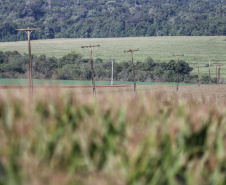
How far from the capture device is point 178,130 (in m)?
4.64

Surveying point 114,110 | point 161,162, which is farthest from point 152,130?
point 114,110

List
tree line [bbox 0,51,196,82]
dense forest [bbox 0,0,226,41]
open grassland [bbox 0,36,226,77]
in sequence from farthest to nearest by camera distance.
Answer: dense forest [bbox 0,0,226,41] < open grassland [bbox 0,36,226,77] < tree line [bbox 0,51,196,82]

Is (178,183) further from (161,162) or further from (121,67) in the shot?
(121,67)

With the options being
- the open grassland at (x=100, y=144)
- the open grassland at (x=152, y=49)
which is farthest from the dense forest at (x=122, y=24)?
the open grassland at (x=100, y=144)

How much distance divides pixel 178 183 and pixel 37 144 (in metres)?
1.17

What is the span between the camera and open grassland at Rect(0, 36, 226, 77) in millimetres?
116188

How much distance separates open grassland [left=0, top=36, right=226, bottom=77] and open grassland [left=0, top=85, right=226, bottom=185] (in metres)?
102

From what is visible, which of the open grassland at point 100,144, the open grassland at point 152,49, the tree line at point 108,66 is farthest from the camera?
the open grassland at point 152,49

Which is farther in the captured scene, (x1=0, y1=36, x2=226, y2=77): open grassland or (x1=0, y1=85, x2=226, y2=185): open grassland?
(x1=0, y1=36, x2=226, y2=77): open grassland

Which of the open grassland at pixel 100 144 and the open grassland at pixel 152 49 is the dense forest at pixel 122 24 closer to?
the open grassland at pixel 152 49

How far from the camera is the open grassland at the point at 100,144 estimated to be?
12.0ft

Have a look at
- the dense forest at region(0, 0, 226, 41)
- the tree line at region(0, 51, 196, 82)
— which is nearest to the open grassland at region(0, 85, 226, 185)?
the tree line at region(0, 51, 196, 82)

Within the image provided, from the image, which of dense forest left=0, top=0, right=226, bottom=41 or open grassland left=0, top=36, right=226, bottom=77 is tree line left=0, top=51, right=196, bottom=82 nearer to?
open grassland left=0, top=36, right=226, bottom=77

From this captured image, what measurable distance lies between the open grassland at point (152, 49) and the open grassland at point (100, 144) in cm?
10181
